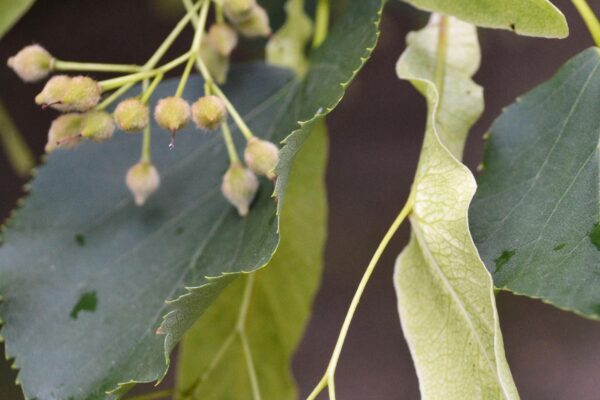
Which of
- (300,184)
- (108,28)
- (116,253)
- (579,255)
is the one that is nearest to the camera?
(579,255)

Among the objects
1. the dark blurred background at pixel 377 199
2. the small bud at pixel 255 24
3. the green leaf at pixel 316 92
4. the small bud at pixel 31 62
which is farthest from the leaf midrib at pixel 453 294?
the dark blurred background at pixel 377 199

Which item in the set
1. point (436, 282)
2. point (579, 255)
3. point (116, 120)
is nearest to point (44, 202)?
point (116, 120)

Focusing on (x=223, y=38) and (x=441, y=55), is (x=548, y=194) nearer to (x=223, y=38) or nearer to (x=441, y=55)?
(x=441, y=55)

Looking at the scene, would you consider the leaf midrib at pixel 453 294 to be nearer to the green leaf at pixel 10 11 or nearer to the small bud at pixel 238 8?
the small bud at pixel 238 8

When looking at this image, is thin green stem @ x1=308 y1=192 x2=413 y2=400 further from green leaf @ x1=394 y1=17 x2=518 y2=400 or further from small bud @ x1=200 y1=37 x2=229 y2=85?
small bud @ x1=200 y1=37 x2=229 y2=85

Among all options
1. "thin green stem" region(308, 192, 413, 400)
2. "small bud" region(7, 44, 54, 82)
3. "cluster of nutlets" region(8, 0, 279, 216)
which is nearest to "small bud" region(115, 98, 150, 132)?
"cluster of nutlets" region(8, 0, 279, 216)

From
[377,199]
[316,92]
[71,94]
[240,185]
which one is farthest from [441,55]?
[377,199]

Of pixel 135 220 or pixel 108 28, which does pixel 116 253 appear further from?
pixel 108 28
